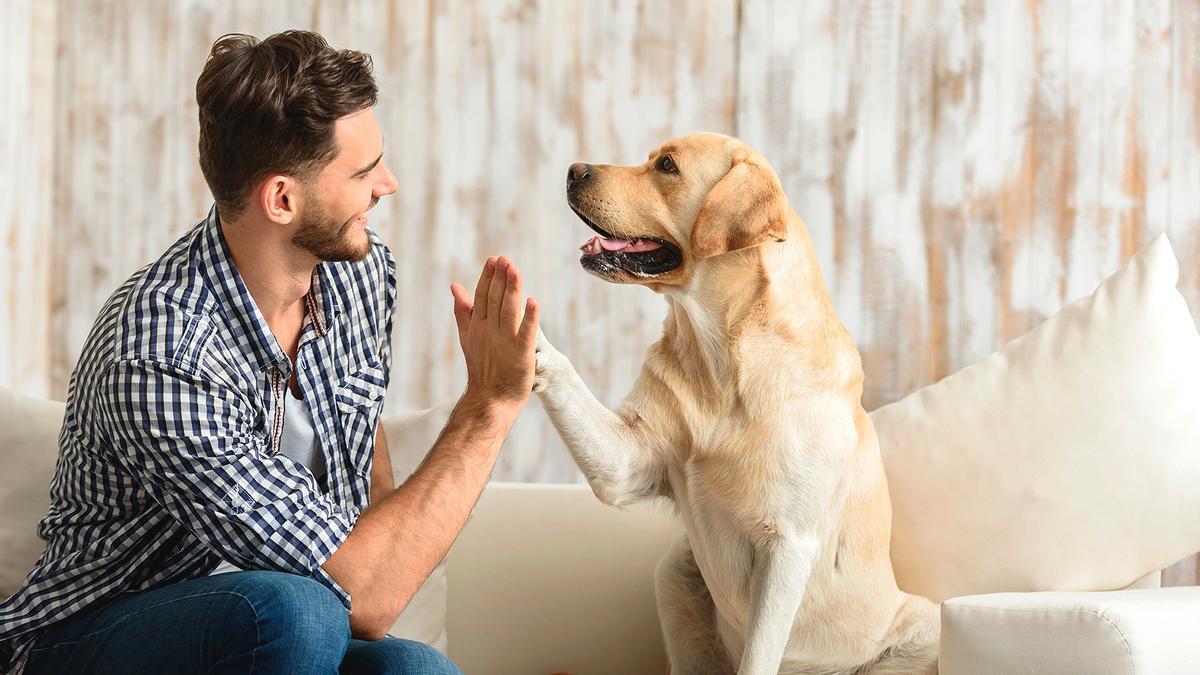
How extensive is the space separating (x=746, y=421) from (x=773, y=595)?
10.4 inches

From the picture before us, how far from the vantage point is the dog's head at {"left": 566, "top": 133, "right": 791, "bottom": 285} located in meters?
1.58

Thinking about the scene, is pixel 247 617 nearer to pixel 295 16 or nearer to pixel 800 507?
pixel 800 507

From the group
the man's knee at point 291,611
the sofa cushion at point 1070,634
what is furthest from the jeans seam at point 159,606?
the sofa cushion at point 1070,634

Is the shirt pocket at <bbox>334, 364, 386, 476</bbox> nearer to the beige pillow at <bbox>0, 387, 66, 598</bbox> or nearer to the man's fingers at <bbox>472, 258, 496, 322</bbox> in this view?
the man's fingers at <bbox>472, 258, 496, 322</bbox>

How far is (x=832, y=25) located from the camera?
2.36m

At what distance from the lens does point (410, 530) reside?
133 centimetres

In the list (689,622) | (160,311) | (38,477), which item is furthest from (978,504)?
(38,477)

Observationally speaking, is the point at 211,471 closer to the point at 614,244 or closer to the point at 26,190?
the point at 614,244

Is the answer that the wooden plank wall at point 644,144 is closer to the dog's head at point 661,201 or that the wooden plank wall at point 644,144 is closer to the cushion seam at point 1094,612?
the dog's head at point 661,201

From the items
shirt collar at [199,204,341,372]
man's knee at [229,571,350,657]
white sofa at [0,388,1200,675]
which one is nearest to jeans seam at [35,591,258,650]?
man's knee at [229,571,350,657]

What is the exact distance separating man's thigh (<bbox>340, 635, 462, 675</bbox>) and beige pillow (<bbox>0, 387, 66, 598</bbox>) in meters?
0.74

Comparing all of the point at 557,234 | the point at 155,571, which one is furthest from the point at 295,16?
the point at 155,571

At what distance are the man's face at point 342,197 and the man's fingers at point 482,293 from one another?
0.20 meters

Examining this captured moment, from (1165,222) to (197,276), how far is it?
6.93 feet
